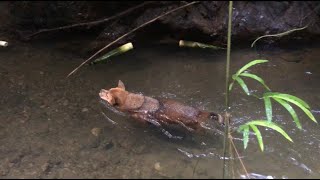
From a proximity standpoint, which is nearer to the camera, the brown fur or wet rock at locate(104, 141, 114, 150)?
wet rock at locate(104, 141, 114, 150)

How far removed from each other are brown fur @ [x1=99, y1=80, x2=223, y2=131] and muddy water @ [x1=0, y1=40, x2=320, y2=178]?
0.38ft

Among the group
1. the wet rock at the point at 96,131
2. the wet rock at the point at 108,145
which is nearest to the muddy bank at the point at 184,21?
the wet rock at the point at 96,131

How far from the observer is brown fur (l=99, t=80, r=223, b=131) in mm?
4203

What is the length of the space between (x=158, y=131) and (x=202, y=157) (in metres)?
0.62

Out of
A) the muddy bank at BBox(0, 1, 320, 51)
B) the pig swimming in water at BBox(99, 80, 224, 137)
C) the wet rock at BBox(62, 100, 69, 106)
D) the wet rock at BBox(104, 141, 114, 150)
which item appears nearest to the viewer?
the wet rock at BBox(104, 141, 114, 150)

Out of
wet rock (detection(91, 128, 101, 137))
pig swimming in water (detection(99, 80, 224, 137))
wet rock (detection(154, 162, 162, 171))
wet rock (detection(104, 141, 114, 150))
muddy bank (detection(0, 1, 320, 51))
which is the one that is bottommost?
wet rock (detection(154, 162, 162, 171))

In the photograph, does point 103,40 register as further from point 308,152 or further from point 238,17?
point 308,152

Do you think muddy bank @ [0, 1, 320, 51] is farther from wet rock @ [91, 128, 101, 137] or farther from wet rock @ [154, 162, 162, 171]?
wet rock @ [154, 162, 162, 171]

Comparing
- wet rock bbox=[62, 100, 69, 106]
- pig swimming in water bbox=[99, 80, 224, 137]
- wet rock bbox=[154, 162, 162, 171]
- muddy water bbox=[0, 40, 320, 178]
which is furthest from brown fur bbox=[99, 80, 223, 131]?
wet rock bbox=[154, 162, 162, 171]

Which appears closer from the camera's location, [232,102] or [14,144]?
[14,144]

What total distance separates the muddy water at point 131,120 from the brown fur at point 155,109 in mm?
115

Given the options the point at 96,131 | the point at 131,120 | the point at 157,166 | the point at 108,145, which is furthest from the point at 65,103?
the point at 157,166

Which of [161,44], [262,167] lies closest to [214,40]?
[161,44]

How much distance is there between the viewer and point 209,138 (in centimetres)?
412
